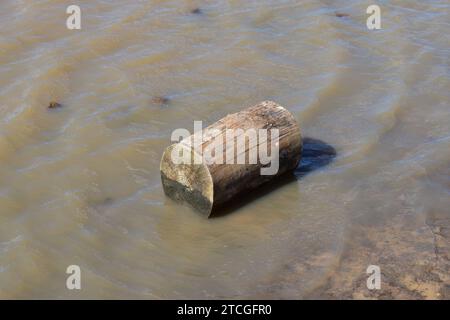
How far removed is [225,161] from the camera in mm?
5926

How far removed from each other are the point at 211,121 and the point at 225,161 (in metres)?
1.71

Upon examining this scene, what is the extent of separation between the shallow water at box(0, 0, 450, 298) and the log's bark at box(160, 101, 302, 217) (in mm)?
195

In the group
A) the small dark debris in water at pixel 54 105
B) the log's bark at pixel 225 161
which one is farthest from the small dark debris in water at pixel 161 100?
the log's bark at pixel 225 161

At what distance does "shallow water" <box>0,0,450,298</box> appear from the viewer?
5.52m

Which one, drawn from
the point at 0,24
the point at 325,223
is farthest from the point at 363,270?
the point at 0,24

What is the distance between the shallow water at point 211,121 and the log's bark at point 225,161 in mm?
195

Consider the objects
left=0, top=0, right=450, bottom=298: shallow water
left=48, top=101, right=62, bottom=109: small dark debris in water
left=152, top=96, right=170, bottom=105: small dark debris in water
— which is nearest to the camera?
left=0, top=0, right=450, bottom=298: shallow water

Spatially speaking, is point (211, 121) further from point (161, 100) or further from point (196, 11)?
point (196, 11)

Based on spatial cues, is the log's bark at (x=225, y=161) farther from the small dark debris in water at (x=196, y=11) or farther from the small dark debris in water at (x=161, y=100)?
the small dark debris in water at (x=196, y=11)

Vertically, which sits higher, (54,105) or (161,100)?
(54,105)

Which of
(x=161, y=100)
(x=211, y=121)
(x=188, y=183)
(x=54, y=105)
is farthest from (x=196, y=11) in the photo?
(x=188, y=183)

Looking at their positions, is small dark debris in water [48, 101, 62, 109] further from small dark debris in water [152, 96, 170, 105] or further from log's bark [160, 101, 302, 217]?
log's bark [160, 101, 302, 217]

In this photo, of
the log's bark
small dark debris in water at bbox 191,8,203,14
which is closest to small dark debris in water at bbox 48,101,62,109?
the log's bark
